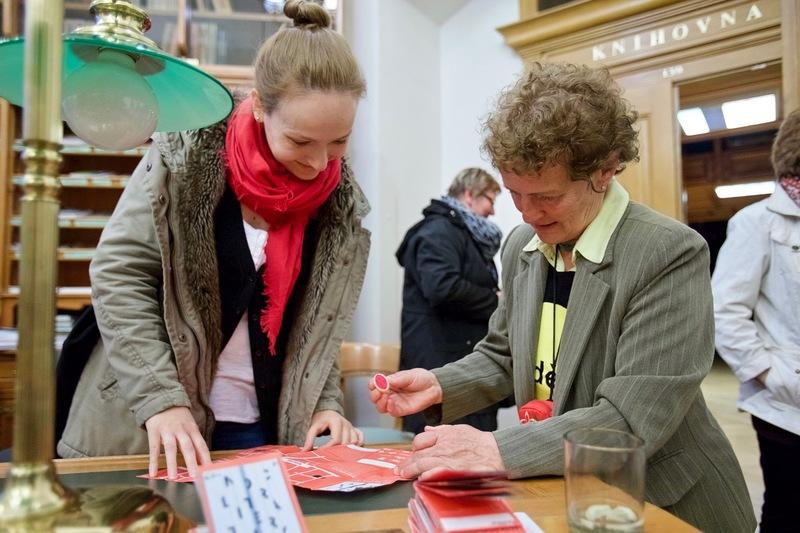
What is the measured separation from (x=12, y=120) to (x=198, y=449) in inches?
137

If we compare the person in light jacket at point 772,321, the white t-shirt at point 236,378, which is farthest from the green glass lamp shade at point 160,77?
the person in light jacket at point 772,321

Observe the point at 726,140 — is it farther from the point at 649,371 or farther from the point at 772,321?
the point at 649,371

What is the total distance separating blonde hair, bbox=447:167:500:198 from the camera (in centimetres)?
321

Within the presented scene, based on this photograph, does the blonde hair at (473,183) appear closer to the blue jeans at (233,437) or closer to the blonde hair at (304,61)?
the blonde hair at (304,61)

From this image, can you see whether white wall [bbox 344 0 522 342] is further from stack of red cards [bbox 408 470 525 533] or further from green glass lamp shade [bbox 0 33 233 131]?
stack of red cards [bbox 408 470 525 533]

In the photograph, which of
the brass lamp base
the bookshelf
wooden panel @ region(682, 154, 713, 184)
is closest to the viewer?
the brass lamp base

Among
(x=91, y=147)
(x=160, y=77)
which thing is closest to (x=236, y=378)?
(x=160, y=77)

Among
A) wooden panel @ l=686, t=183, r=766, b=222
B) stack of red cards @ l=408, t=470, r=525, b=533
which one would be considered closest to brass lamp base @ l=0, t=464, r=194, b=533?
stack of red cards @ l=408, t=470, r=525, b=533

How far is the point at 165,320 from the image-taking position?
1136 millimetres

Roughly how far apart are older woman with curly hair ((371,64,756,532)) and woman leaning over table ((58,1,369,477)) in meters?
0.29

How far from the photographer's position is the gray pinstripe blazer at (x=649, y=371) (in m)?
0.94

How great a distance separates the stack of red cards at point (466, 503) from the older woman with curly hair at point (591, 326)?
149mm

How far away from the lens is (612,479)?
0.67 m

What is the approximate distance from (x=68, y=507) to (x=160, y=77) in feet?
2.01
